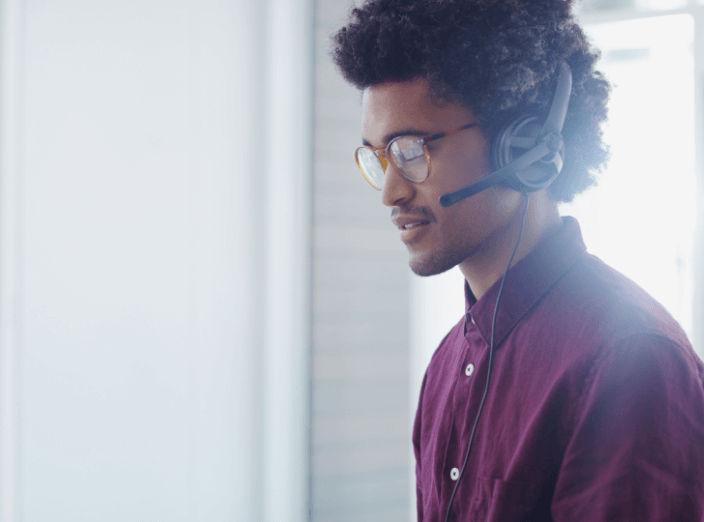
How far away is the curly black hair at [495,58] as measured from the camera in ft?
2.52

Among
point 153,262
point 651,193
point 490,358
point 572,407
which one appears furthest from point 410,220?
point 651,193

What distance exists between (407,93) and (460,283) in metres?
1.30

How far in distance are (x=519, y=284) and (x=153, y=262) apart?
3.23 feet

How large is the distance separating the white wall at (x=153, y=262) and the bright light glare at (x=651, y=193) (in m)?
1.18

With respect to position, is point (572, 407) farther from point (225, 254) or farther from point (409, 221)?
point (225, 254)

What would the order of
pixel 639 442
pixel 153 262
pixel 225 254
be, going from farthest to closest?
pixel 225 254 → pixel 153 262 → pixel 639 442

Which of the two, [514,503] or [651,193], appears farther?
[651,193]

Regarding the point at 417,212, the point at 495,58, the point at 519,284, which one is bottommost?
the point at 519,284

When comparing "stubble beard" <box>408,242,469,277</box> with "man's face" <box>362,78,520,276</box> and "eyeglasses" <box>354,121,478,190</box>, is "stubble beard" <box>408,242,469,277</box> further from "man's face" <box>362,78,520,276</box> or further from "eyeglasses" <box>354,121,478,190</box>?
"eyeglasses" <box>354,121,478,190</box>

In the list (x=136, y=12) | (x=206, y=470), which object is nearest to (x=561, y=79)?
(x=136, y=12)

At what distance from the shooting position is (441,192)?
0.75 meters

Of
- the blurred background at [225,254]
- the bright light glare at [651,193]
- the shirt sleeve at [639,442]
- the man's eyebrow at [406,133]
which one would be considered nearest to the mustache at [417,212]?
the man's eyebrow at [406,133]

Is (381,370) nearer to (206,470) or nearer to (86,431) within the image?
(206,470)

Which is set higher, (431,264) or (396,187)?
(396,187)
